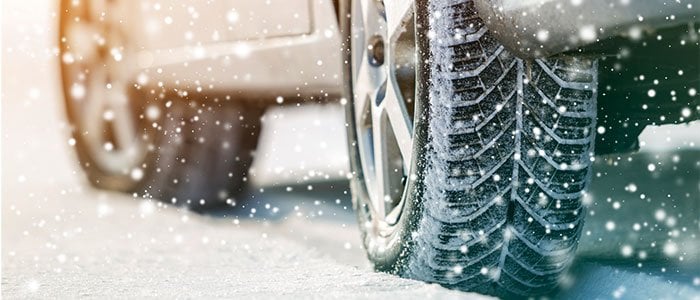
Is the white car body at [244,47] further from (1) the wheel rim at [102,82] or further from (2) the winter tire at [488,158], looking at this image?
(2) the winter tire at [488,158]

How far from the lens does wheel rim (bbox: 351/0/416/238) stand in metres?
1.80

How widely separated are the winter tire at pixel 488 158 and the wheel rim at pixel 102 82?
6.59 ft

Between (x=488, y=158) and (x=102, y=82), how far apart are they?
8.18 ft

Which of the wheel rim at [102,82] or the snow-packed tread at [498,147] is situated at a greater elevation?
the snow-packed tread at [498,147]

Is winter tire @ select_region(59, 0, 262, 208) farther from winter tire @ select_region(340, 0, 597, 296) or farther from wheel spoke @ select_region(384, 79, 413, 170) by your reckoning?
winter tire @ select_region(340, 0, 597, 296)

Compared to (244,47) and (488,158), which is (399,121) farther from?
(244,47)

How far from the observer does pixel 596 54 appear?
1352 mm

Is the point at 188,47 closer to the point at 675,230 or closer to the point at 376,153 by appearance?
the point at 376,153

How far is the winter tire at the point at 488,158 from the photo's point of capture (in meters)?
1.45

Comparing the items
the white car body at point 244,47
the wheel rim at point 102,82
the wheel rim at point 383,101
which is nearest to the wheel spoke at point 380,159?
the wheel rim at point 383,101

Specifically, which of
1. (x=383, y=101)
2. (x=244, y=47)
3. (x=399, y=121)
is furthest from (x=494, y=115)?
(x=244, y=47)

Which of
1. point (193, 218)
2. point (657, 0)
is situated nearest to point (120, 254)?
point (193, 218)

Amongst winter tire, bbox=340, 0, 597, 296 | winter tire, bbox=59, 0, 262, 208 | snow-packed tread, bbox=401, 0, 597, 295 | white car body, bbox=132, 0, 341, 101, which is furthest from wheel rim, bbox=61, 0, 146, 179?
snow-packed tread, bbox=401, 0, 597, 295

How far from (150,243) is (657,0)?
2100 mm
